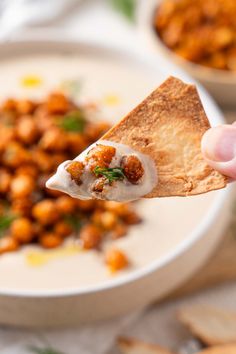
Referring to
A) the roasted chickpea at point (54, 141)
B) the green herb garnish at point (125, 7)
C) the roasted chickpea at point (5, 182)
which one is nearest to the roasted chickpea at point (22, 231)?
the roasted chickpea at point (5, 182)

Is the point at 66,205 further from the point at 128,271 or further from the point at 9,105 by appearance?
the point at 9,105

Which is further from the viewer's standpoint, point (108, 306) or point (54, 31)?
point (54, 31)

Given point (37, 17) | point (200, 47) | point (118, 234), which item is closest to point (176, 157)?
point (118, 234)

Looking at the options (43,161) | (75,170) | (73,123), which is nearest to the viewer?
(75,170)

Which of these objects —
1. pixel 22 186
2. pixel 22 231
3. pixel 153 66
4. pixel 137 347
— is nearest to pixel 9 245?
pixel 22 231

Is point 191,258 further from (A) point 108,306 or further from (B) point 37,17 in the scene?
(B) point 37,17

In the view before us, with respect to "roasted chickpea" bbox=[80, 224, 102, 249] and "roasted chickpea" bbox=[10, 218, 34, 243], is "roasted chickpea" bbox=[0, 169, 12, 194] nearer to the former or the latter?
"roasted chickpea" bbox=[10, 218, 34, 243]

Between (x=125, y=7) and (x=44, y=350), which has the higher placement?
(x=125, y=7)
